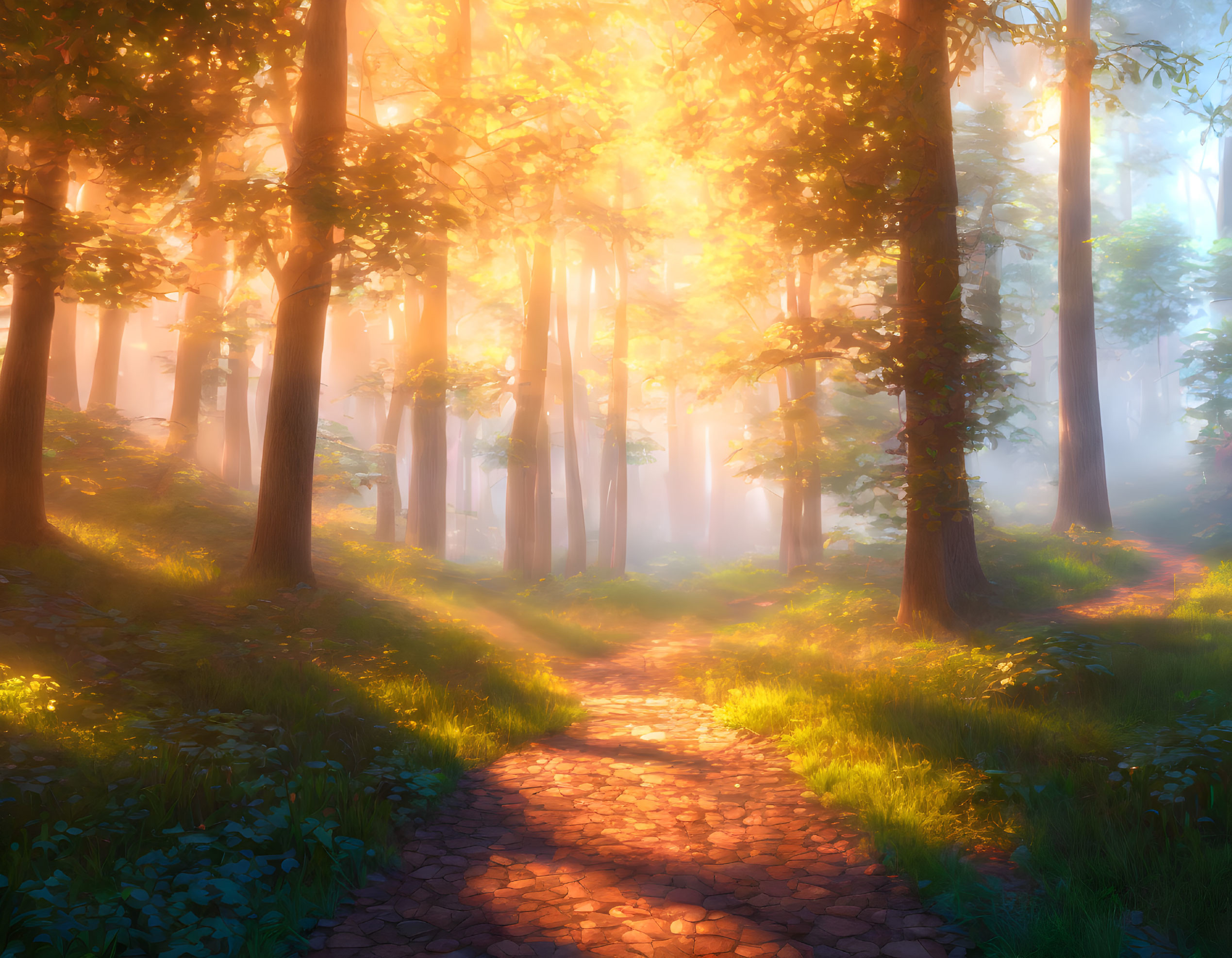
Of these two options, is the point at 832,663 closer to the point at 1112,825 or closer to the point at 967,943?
the point at 1112,825

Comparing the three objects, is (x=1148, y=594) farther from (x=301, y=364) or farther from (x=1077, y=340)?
A: (x=301, y=364)

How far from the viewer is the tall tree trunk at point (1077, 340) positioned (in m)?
16.7

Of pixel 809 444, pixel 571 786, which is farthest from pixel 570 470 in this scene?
pixel 571 786

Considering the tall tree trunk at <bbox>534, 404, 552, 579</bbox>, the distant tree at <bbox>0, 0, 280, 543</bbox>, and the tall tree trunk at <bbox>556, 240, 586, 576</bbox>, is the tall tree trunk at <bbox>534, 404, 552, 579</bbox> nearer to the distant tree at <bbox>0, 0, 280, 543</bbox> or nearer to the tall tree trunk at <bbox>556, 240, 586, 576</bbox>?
the tall tree trunk at <bbox>556, 240, 586, 576</bbox>

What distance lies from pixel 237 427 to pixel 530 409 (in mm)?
9331

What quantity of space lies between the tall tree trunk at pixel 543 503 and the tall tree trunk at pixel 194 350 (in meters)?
8.16

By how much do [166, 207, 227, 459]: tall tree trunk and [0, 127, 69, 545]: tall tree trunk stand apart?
7690 millimetres

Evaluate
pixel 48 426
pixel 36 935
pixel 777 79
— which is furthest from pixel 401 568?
pixel 36 935

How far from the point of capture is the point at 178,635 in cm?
643

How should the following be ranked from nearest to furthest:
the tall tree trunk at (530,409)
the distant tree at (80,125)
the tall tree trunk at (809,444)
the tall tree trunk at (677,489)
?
1. the distant tree at (80,125)
2. the tall tree trunk at (809,444)
3. the tall tree trunk at (530,409)
4. the tall tree trunk at (677,489)

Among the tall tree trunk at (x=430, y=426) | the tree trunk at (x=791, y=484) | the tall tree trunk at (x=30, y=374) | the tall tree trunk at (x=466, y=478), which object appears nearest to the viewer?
the tall tree trunk at (x=30, y=374)

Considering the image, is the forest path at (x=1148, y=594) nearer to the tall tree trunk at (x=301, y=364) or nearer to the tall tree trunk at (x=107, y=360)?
the tall tree trunk at (x=301, y=364)

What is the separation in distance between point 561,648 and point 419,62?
1133 cm

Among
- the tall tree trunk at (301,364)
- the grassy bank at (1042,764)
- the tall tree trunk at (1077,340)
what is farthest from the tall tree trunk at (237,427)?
the tall tree trunk at (1077,340)
